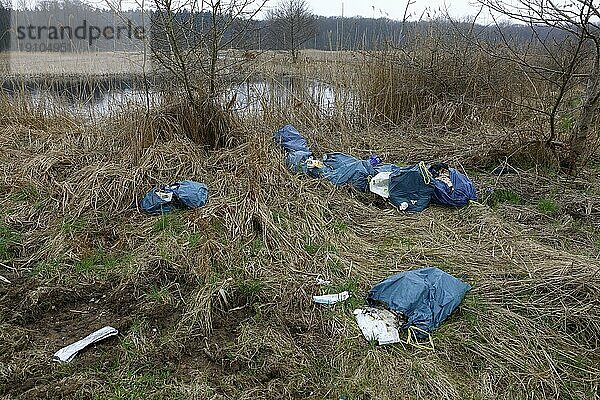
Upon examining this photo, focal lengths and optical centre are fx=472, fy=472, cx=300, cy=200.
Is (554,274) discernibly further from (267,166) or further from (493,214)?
(267,166)

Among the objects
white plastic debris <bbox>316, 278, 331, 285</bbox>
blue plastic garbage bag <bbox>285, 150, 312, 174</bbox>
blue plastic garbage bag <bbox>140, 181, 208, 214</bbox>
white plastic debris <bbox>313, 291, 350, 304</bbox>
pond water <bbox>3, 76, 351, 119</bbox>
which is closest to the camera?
white plastic debris <bbox>313, 291, 350, 304</bbox>

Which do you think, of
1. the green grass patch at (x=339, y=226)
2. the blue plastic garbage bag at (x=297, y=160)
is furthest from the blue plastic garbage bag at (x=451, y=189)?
the blue plastic garbage bag at (x=297, y=160)

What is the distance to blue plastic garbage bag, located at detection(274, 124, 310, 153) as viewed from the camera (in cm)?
455

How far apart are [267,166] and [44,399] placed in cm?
235

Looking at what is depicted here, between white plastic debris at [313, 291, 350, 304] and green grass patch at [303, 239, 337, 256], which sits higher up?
green grass patch at [303, 239, 337, 256]

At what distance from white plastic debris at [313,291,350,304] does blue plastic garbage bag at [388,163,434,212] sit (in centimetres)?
135

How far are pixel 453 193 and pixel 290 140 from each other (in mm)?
1693

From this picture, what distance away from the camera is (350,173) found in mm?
4035

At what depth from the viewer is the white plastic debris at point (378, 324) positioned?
2.22 meters

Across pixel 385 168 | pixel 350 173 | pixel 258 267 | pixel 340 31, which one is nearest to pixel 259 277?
pixel 258 267

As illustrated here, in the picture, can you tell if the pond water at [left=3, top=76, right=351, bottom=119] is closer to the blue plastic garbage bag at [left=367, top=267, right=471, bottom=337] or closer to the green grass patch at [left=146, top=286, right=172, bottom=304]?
the green grass patch at [left=146, top=286, right=172, bottom=304]

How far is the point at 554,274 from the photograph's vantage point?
259 cm

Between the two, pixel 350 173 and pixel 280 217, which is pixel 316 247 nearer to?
pixel 280 217

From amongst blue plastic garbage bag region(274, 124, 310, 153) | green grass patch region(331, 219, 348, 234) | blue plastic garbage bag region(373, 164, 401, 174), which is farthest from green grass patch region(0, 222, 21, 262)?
blue plastic garbage bag region(373, 164, 401, 174)
